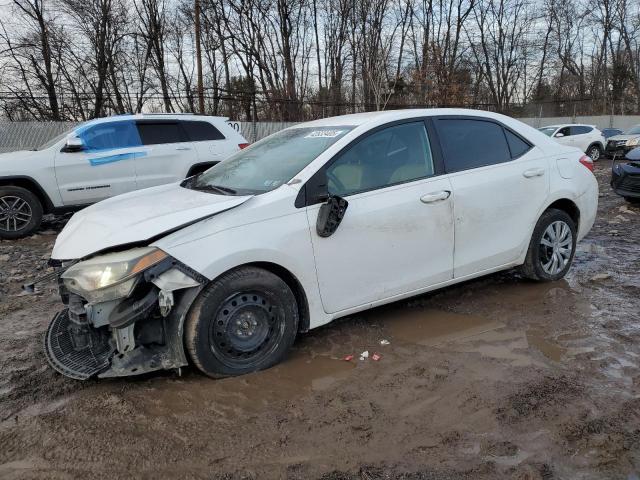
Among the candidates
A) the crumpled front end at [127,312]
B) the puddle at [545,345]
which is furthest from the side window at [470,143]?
the crumpled front end at [127,312]

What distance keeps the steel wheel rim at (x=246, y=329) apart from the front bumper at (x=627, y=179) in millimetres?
8163

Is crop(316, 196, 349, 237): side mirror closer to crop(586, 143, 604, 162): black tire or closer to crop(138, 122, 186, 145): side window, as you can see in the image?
crop(138, 122, 186, 145): side window

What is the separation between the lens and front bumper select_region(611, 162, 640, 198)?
356 inches

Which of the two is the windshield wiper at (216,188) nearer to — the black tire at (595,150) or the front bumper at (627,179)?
the front bumper at (627,179)

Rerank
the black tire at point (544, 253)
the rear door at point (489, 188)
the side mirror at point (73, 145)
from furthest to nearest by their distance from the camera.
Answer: the side mirror at point (73, 145)
the black tire at point (544, 253)
the rear door at point (489, 188)

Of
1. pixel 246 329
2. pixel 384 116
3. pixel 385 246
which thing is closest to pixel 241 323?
pixel 246 329

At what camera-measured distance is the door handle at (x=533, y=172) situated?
4.53 metres

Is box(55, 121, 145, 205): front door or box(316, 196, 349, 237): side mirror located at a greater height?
box(55, 121, 145, 205): front door

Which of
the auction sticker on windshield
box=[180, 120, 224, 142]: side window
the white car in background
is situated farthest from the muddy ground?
the white car in background

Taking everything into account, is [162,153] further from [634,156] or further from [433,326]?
[634,156]

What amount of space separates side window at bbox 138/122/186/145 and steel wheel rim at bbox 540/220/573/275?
20.6 ft

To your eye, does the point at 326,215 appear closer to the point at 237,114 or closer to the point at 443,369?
the point at 443,369

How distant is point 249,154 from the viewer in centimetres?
439

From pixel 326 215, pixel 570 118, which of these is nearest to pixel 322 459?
pixel 326 215
